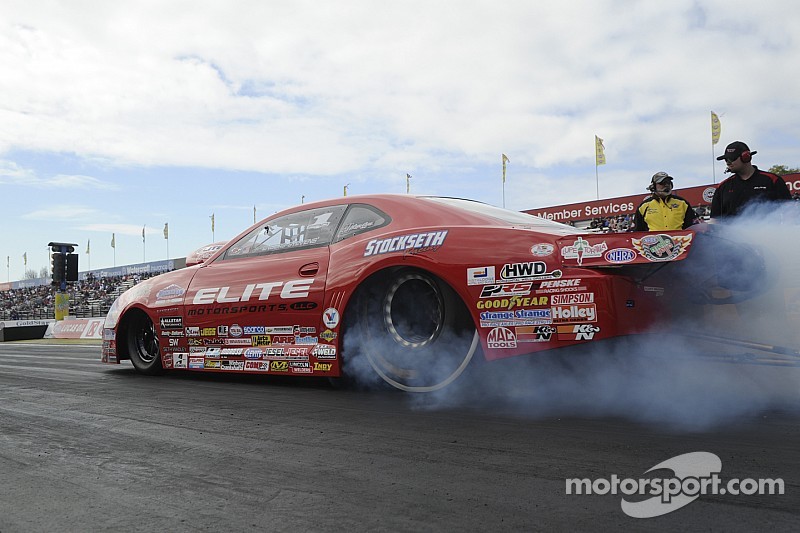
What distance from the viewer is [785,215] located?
12.2 ft

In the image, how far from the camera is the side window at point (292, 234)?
4.80 meters

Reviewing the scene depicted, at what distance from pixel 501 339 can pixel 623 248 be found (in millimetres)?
782

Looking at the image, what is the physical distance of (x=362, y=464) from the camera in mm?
2557

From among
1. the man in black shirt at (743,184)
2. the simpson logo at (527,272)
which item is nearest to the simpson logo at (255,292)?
the simpson logo at (527,272)

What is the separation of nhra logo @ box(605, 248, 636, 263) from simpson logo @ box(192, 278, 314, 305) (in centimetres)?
206

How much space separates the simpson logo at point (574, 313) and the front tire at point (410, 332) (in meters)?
0.52

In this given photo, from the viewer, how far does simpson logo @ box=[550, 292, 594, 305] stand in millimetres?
3314

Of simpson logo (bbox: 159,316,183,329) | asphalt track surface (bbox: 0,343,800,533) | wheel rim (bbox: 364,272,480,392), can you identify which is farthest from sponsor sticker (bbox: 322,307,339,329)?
simpson logo (bbox: 159,316,183,329)

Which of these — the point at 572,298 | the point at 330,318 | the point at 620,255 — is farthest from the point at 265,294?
the point at 620,255

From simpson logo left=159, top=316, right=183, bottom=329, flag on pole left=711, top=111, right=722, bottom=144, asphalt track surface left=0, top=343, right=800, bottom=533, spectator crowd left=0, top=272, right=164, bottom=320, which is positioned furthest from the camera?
spectator crowd left=0, top=272, right=164, bottom=320

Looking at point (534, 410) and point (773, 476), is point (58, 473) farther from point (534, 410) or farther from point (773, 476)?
point (773, 476)

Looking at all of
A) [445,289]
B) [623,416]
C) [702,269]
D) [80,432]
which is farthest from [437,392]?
[80,432]

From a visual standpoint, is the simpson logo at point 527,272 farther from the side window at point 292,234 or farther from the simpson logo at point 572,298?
the side window at point 292,234

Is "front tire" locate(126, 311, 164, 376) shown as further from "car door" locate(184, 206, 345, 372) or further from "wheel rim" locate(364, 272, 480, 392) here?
"wheel rim" locate(364, 272, 480, 392)
